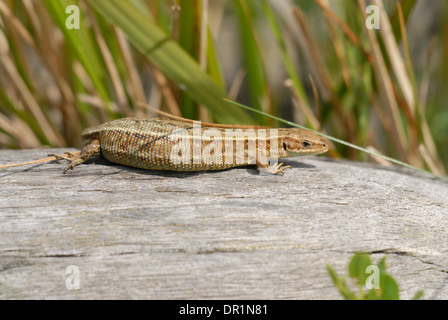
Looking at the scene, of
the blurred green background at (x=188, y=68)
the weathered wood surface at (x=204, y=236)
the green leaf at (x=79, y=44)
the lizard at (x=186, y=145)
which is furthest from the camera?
the blurred green background at (x=188, y=68)

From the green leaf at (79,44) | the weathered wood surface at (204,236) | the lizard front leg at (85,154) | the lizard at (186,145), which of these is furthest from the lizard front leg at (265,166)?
the green leaf at (79,44)

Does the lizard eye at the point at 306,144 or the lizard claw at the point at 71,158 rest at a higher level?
the lizard eye at the point at 306,144

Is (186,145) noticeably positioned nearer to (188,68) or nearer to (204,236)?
(188,68)

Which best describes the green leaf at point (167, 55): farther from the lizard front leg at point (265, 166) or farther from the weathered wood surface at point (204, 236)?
the weathered wood surface at point (204, 236)

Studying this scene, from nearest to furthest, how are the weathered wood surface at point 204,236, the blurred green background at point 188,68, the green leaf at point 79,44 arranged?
the weathered wood surface at point 204,236, the green leaf at point 79,44, the blurred green background at point 188,68

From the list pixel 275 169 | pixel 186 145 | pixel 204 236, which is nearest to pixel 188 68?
pixel 186 145

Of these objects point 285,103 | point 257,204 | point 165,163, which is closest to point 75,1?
point 165,163

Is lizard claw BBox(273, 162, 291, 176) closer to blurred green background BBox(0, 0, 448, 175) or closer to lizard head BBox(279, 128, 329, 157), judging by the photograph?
lizard head BBox(279, 128, 329, 157)
